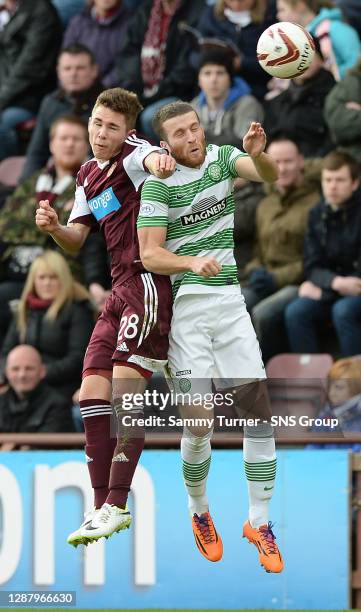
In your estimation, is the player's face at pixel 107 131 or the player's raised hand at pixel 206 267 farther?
the player's face at pixel 107 131

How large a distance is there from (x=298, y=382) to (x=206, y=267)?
3926 millimetres

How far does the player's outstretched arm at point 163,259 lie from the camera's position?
8398mm

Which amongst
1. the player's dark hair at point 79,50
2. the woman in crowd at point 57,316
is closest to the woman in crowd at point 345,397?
the woman in crowd at point 57,316

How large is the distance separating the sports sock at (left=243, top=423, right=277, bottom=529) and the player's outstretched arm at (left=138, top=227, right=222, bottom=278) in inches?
41.8

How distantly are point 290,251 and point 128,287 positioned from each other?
14.1 ft

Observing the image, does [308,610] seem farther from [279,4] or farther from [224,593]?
[279,4]

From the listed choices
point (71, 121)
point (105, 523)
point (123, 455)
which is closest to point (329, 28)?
point (71, 121)

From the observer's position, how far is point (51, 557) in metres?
11.4

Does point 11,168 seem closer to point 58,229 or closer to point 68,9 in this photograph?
point 68,9

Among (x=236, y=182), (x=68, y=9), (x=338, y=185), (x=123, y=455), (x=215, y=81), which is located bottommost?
(x=123, y=455)

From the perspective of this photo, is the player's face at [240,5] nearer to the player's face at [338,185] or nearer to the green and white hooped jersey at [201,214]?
the player's face at [338,185]

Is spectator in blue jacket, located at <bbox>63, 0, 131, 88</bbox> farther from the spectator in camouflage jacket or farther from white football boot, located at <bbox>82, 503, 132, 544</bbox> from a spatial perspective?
white football boot, located at <bbox>82, 503, 132, 544</bbox>

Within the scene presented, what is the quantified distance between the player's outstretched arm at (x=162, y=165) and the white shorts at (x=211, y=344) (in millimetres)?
773

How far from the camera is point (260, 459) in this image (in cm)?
912
